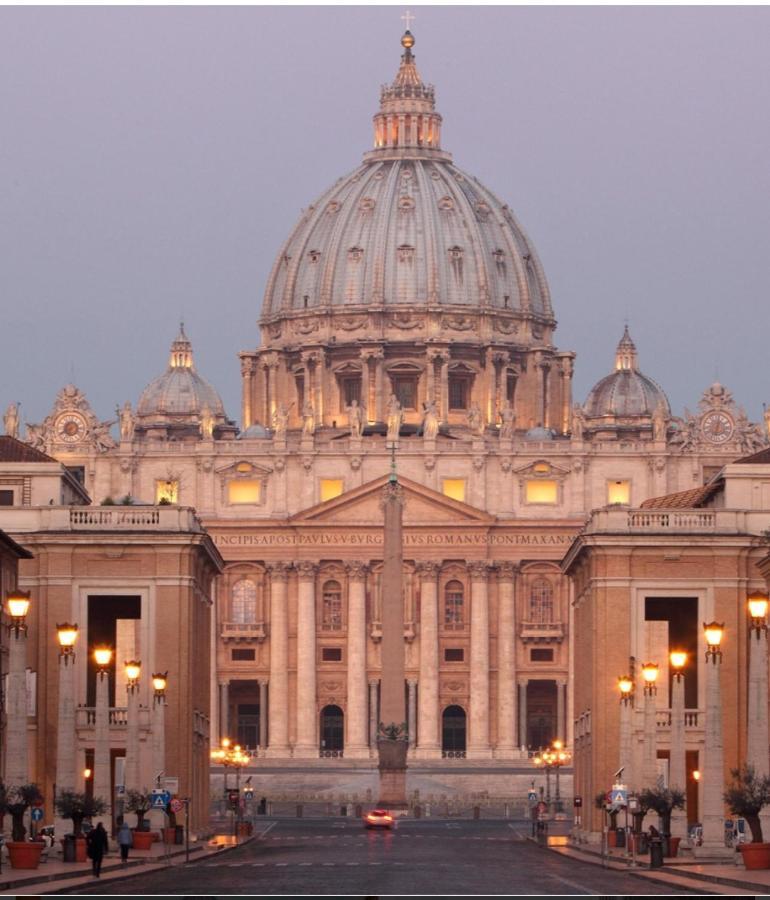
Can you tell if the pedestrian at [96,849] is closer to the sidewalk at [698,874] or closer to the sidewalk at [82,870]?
the sidewalk at [82,870]

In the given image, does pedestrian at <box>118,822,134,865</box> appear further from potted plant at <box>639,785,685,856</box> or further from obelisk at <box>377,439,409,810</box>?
obelisk at <box>377,439,409,810</box>

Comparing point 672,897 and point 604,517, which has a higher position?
point 604,517

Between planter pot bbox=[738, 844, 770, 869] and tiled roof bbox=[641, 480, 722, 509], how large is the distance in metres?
55.4

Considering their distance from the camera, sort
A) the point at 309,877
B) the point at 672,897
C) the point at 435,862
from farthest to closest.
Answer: the point at 435,862 → the point at 309,877 → the point at 672,897

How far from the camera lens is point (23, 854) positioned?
7944 centimetres

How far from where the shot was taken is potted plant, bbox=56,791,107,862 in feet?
285

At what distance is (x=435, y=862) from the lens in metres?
91.9

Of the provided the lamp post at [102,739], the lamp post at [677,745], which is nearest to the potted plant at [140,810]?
the lamp post at [102,739]

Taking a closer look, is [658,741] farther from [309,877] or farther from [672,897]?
[672,897]

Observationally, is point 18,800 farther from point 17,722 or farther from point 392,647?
point 392,647

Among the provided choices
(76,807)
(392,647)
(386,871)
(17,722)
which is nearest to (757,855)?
(386,871)

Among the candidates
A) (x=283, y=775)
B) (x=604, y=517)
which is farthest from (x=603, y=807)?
(x=283, y=775)

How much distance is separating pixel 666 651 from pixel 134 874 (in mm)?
51789

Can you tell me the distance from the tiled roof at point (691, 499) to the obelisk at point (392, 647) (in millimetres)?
10777
